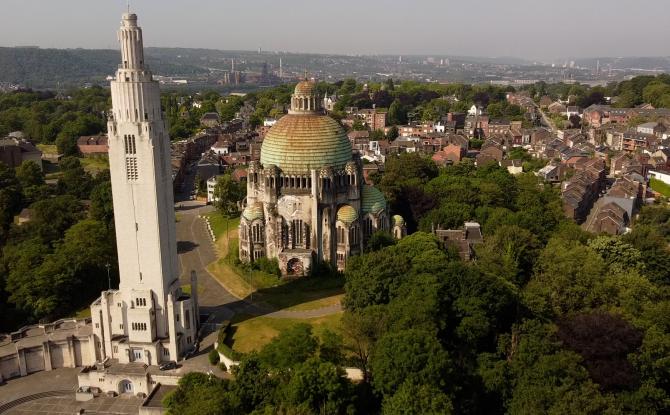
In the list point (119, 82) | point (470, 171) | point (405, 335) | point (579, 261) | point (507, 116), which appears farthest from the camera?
point (507, 116)

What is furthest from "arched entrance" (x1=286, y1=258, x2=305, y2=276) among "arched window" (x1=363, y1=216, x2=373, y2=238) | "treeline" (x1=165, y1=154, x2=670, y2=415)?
"arched window" (x1=363, y1=216, x2=373, y2=238)

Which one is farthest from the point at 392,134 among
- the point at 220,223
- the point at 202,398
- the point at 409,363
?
the point at 202,398

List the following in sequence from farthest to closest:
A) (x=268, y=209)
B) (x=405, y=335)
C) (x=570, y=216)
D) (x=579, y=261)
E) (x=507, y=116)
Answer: (x=507, y=116), (x=570, y=216), (x=268, y=209), (x=579, y=261), (x=405, y=335)

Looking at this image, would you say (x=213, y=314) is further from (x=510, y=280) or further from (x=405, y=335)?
(x=510, y=280)

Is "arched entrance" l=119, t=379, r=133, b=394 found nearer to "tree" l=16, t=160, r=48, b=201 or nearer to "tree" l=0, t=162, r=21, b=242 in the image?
"tree" l=0, t=162, r=21, b=242

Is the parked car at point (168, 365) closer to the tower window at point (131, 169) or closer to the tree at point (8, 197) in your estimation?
the tower window at point (131, 169)

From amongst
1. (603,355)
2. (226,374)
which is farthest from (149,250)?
(603,355)
